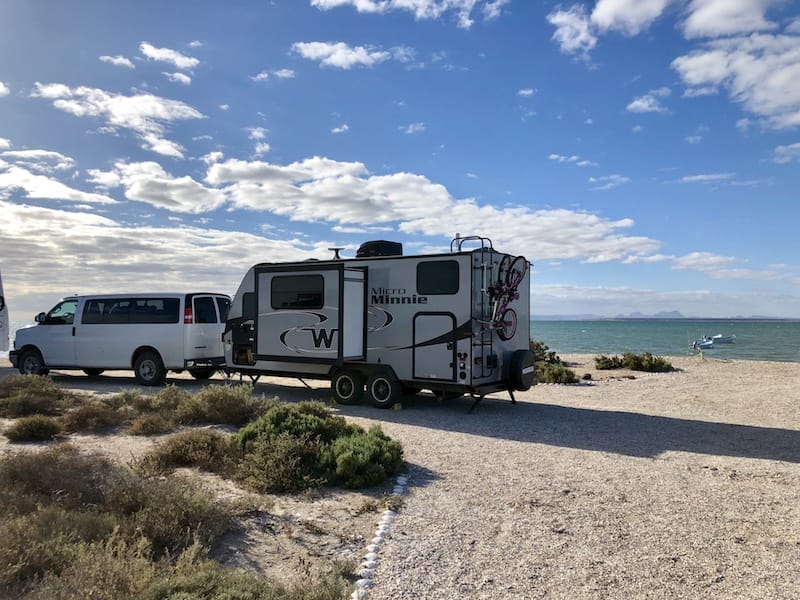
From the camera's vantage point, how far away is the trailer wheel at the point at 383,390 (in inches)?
451

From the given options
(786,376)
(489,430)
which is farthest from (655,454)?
(786,376)

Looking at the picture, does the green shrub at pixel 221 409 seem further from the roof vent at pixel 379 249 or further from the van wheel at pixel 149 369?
the van wheel at pixel 149 369

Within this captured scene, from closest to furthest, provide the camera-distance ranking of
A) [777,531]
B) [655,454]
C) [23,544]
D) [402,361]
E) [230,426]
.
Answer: [23,544], [777,531], [655,454], [230,426], [402,361]

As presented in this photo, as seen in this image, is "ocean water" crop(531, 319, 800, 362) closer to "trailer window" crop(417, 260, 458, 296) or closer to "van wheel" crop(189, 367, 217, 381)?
"van wheel" crop(189, 367, 217, 381)

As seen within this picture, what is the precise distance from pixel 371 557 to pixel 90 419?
21.1ft

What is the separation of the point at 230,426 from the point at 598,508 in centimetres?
562

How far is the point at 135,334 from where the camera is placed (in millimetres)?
14312

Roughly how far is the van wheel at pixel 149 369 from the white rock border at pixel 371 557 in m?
9.74

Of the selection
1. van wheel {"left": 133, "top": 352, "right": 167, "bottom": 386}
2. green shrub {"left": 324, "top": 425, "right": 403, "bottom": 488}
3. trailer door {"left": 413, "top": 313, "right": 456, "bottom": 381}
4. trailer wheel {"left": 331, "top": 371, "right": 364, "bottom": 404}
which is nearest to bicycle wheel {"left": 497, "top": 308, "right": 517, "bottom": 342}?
trailer door {"left": 413, "top": 313, "right": 456, "bottom": 381}

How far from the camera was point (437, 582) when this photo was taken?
4.16 metres

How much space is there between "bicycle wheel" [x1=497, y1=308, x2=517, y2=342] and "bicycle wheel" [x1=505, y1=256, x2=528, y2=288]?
19.9 inches

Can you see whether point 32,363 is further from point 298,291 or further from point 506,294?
point 506,294

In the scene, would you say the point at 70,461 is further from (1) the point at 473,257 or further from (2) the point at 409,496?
(1) the point at 473,257

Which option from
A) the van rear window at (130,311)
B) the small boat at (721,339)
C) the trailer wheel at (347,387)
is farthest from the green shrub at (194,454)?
the small boat at (721,339)
